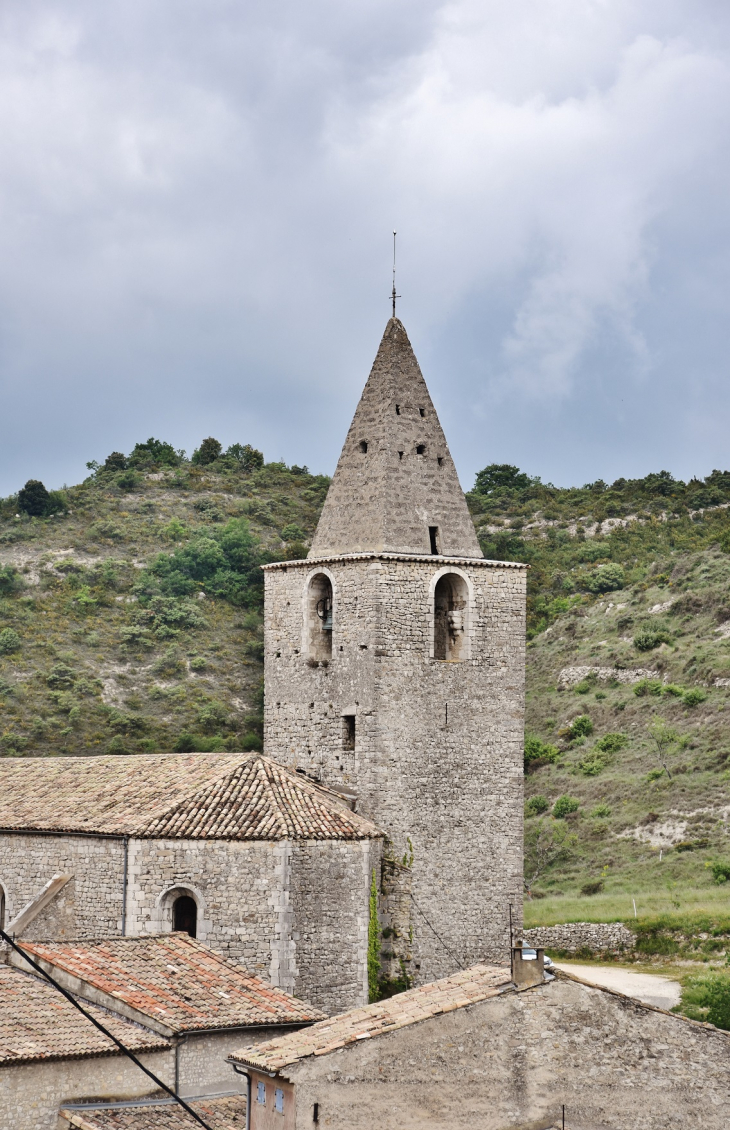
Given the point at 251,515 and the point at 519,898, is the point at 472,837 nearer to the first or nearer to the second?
the point at 519,898

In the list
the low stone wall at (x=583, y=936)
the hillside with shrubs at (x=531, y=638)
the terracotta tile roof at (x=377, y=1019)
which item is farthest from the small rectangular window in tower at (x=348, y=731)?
the hillside with shrubs at (x=531, y=638)

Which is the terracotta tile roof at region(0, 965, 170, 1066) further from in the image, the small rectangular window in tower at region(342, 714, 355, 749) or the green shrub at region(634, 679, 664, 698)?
the green shrub at region(634, 679, 664, 698)

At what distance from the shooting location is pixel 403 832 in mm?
22328

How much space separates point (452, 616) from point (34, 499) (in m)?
37.8

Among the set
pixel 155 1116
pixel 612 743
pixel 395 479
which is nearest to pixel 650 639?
pixel 612 743

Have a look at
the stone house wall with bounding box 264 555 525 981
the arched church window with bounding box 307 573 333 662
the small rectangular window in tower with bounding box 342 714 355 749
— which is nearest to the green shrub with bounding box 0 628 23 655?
the stone house wall with bounding box 264 555 525 981

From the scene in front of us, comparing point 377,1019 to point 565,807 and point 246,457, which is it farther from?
point 246,457

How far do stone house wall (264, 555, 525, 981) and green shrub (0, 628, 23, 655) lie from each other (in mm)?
23759

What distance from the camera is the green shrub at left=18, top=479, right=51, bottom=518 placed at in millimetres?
58000

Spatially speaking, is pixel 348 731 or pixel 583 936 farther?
pixel 583 936

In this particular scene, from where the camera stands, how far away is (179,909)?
19781mm

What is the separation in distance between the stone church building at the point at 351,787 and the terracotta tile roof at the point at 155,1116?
10.1ft

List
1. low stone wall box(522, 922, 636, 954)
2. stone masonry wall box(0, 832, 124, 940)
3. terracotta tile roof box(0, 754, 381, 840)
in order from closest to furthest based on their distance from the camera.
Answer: terracotta tile roof box(0, 754, 381, 840), stone masonry wall box(0, 832, 124, 940), low stone wall box(522, 922, 636, 954)

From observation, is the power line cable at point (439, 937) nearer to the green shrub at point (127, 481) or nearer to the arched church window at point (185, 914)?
the arched church window at point (185, 914)
